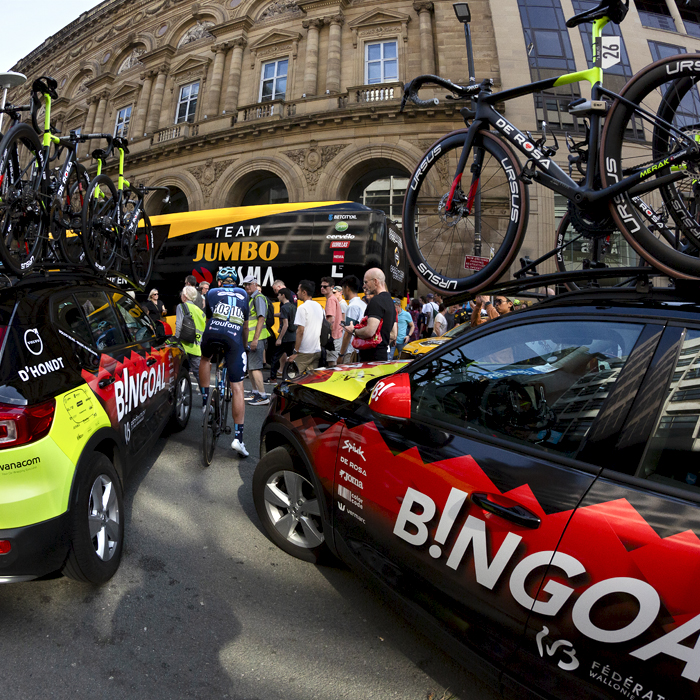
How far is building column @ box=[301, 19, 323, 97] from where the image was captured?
20969 mm

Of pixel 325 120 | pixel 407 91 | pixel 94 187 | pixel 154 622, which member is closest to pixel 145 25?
pixel 325 120

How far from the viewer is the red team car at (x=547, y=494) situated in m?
1.30

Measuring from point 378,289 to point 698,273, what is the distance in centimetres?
403

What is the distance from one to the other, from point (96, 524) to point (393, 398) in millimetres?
1726

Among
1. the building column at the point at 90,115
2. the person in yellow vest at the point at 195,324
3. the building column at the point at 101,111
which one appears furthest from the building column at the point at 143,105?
the person in yellow vest at the point at 195,324

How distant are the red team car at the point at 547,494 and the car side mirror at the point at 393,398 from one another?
1 centimetres

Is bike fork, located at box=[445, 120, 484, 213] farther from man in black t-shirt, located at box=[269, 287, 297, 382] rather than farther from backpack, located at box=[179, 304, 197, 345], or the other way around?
man in black t-shirt, located at box=[269, 287, 297, 382]

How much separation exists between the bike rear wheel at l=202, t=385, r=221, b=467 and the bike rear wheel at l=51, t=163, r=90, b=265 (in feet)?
5.59

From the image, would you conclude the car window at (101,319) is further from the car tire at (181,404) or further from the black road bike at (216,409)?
the car tire at (181,404)

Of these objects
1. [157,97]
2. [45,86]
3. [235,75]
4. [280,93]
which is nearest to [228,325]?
[45,86]

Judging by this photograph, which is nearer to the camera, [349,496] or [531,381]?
[531,381]

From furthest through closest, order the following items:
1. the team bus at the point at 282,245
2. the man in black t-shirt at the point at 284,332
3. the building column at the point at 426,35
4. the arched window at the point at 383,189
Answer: the arched window at the point at 383,189 → the building column at the point at 426,35 → the team bus at the point at 282,245 → the man in black t-shirt at the point at 284,332

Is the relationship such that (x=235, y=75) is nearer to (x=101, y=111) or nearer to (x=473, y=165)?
(x=101, y=111)

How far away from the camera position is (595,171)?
84.6 inches
